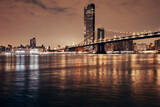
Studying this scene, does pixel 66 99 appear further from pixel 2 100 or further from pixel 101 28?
pixel 101 28

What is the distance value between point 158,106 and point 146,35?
79955 millimetres

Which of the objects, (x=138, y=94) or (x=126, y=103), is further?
(x=138, y=94)

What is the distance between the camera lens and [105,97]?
7.11 m

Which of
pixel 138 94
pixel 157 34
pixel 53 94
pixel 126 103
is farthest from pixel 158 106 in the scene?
pixel 157 34

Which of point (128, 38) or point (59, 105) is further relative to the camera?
point (128, 38)

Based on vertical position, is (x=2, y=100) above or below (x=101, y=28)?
below

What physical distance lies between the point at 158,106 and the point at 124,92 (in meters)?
2.00

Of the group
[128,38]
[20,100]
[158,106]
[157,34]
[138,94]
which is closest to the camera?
[158,106]

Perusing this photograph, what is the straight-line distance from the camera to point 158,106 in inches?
235

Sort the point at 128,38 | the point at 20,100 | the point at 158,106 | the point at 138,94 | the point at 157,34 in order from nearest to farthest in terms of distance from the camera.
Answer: the point at 158,106, the point at 20,100, the point at 138,94, the point at 157,34, the point at 128,38

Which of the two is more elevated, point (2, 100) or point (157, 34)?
point (157, 34)

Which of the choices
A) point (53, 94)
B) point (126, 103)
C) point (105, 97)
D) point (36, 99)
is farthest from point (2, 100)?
point (126, 103)

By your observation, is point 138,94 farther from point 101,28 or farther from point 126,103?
point 101,28

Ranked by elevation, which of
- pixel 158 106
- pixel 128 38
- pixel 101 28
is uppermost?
pixel 101 28
